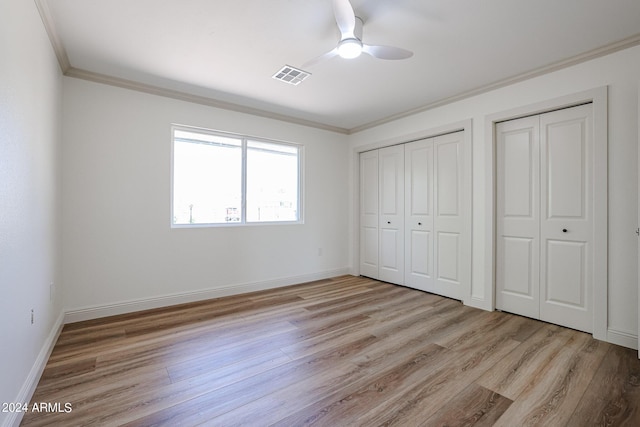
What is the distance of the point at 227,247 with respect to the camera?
380 centimetres

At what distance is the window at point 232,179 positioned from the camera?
355 cm

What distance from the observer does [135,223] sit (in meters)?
3.18

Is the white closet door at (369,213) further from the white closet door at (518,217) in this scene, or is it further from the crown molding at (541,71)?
the white closet door at (518,217)

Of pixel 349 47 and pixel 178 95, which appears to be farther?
pixel 178 95

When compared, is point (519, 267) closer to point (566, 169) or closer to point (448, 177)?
point (566, 169)

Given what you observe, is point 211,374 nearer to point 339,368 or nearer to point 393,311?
point 339,368

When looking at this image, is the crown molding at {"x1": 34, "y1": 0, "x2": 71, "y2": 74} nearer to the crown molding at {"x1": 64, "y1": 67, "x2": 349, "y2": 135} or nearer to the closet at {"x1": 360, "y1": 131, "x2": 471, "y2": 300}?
the crown molding at {"x1": 64, "y1": 67, "x2": 349, "y2": 135}

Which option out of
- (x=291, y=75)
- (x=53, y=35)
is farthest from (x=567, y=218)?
(x=53, y=35)

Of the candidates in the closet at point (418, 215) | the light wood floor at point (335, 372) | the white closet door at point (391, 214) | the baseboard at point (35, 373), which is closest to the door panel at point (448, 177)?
the closet at point (418, 215)

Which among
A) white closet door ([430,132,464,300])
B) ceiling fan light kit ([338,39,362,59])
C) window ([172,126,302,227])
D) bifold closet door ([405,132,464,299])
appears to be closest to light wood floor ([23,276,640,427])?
white closet door ([430,132,464,300])

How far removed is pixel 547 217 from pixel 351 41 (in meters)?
2.57

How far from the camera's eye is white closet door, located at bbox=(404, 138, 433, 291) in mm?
3939

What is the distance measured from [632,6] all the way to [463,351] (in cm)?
274

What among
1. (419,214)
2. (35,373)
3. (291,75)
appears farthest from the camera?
(419,214)
